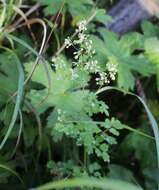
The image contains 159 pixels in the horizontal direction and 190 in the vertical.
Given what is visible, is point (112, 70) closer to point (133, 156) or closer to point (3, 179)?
point (3, 179)

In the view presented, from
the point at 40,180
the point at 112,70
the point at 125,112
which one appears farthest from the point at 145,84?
the point at 112,70

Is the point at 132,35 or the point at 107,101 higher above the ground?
the point at 132,35

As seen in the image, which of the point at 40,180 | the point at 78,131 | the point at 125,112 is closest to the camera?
the point at 78,131

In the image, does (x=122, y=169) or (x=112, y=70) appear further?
(x=122, y=169)

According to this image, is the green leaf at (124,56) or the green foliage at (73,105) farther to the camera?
the green leaf at (124,56)

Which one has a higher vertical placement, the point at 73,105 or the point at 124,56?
the point at 124,56

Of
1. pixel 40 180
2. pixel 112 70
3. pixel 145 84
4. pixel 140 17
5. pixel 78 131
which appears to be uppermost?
pixel 140 17

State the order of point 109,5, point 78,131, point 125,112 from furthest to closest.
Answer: point 109,5
point 125,112
point 78,131

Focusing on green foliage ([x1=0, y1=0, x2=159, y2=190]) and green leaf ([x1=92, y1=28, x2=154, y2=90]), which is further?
green leaf ([x1=92, y1=28, x2=154, y2=90])

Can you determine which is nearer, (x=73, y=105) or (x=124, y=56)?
(x=73, y=105)

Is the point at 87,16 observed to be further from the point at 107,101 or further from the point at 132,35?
the point at 107,101
